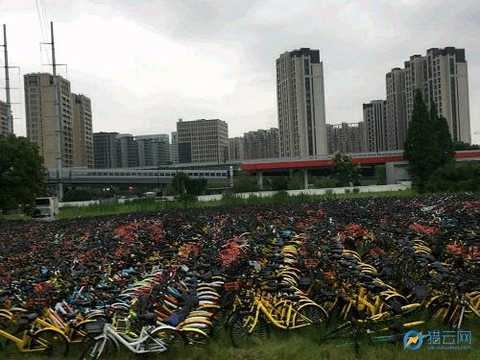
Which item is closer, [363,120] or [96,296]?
[96,296]

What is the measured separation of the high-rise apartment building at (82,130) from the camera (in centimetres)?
7169

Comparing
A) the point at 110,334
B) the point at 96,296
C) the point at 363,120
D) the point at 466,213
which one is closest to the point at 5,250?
the point at 96,296

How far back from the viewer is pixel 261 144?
343ft

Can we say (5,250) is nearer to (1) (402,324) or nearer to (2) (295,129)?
(1) (402,324)

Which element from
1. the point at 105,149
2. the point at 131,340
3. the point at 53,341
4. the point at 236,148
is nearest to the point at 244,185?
the point at 53,341

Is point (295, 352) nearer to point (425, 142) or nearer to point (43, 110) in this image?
point (425, 142)

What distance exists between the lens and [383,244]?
7930mm

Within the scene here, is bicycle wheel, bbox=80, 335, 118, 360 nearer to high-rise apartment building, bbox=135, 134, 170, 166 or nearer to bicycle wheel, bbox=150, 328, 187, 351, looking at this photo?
bicycle wheel, bbox=150, 328, 187, 351

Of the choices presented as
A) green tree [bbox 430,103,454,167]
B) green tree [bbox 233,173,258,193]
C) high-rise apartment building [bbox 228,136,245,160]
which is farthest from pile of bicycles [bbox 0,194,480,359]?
high-rise apartment building [bbox 228,136,245,160]

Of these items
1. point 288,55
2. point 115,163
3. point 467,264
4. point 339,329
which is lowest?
point 339,329

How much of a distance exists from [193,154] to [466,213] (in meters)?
90.8

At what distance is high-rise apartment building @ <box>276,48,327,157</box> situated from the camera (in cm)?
7056

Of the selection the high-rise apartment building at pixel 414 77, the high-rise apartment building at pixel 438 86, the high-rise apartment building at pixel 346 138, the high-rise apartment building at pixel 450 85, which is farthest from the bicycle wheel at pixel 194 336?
the high-rise apartment building at pixel 346 138

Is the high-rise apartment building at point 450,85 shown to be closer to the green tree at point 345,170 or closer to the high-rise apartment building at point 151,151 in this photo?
the green tree at point 345,170
